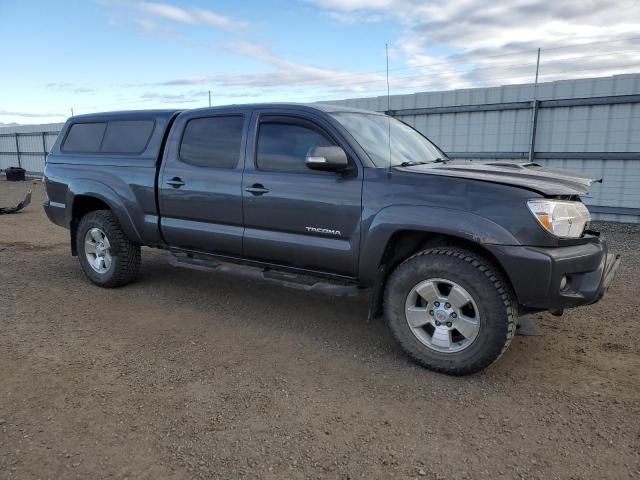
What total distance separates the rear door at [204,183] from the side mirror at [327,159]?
0.97m

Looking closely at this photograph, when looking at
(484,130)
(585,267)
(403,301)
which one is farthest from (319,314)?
(484,130)

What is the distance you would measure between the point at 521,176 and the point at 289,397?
2219mm

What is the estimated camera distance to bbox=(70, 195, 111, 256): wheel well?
5.71m

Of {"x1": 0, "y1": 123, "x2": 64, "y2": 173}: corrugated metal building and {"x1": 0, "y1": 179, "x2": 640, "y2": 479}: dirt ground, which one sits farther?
{"x1": 0, "y1": 123, "x2": 64, "y2": 173}: corrugated metal building

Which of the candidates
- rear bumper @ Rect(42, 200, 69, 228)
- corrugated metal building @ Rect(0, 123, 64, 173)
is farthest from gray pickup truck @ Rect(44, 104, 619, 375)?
corrugated metal building @ Rect(0, 123, 64, 173)

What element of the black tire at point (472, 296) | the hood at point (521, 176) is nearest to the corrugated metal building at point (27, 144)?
the hood at point (521, 176)

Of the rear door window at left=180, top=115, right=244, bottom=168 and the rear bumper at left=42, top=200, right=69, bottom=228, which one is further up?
the rear door window at left=180, top=115, right=244, bottom=168

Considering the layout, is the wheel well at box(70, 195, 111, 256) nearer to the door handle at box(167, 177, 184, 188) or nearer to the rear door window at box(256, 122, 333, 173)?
the door handle at box(167, 177, 184, 188)

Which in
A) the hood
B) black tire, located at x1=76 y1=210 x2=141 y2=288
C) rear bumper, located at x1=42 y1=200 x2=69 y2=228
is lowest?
black tire, located at x1=76 y1=210 x2=141 y2=288

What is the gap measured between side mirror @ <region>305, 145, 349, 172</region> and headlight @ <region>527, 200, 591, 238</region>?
133 cm

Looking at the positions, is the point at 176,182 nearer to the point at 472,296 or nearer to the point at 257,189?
the point at 257,189

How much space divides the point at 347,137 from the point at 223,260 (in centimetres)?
173

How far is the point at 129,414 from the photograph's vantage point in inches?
120

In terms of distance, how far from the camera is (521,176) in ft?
12.0
